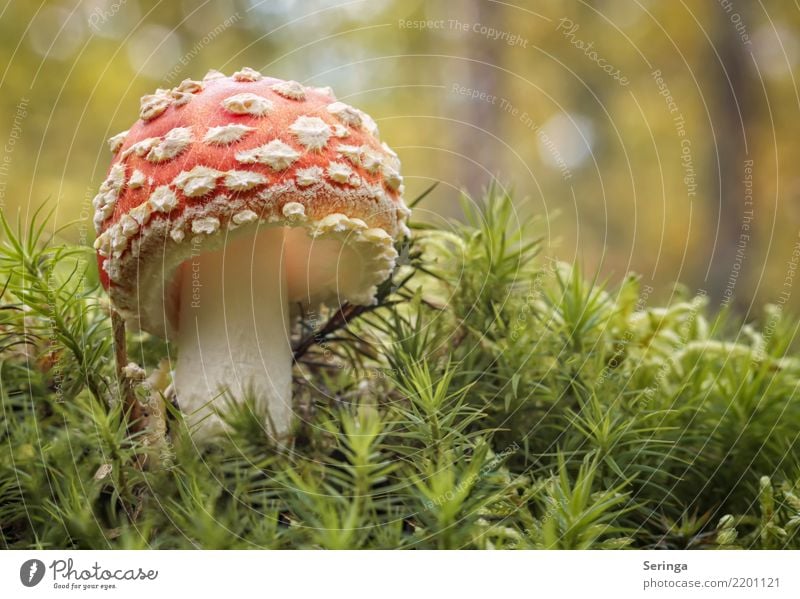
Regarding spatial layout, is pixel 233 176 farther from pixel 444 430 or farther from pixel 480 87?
pixel 480 87

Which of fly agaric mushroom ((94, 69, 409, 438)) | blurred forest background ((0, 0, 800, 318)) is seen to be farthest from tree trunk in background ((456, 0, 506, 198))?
fly agaric mushroom ((94, 69, 409, 438))

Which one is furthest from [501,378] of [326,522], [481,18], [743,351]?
[481,18]

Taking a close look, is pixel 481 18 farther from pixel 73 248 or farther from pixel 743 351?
pixel 73 248

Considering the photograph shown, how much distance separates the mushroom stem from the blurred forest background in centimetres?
60

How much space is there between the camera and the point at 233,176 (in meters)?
0.82

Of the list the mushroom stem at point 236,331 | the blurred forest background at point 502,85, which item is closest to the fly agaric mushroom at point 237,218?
the mushroom stem at point 236,331

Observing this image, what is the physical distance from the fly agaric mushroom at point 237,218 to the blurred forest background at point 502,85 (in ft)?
2.01

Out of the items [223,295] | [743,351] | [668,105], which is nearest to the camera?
[223,295]

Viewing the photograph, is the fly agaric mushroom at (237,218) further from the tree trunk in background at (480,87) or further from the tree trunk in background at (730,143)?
the tree trunk in background at (730,143)

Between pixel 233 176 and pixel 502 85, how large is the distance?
8.34ft

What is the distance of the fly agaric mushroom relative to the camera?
2.72ft

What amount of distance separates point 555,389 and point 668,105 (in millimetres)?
4228

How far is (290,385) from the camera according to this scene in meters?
1.02

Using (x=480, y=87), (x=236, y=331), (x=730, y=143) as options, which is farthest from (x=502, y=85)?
(x=236, y=331)
